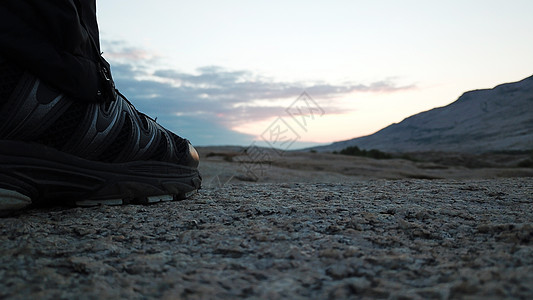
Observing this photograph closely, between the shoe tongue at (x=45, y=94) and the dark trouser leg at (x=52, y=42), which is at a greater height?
the dark trouser leg at (x=52, y=42)

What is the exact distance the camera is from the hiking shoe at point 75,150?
1265mm

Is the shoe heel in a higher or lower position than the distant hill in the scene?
lower

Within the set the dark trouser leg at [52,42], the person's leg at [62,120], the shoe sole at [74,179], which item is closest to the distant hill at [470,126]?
the shoe sole at [74,179]

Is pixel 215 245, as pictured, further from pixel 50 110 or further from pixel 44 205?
pixel 44 205

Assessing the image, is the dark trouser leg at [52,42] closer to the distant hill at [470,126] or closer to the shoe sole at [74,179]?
the shoe sole at [74,179]

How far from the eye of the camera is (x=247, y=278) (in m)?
0.80

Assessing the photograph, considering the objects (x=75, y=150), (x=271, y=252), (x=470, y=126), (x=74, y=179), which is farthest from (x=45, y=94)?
(x=470, y=126)

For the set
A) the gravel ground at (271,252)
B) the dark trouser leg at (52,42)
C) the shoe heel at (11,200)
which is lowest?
the gravel ground at (271,252)

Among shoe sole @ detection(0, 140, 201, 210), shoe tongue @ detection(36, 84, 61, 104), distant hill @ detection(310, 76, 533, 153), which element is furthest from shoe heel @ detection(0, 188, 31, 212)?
distant hill @ detection(310, 76, 533, 153)

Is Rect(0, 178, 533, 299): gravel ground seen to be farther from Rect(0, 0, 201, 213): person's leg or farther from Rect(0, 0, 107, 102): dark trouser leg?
Rect(0, 0, 107, 102): dark trouser leg

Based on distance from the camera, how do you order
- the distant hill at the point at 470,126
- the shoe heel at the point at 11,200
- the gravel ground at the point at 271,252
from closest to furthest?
the gravel ground at the point at 271,252, the shoe heel at the point at 11,200, the distant hill at the point at 470,126

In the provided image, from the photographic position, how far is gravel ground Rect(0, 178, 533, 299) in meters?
0.73

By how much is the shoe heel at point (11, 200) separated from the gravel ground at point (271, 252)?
0.19 feet

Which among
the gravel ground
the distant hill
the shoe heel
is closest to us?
the gravel ground
